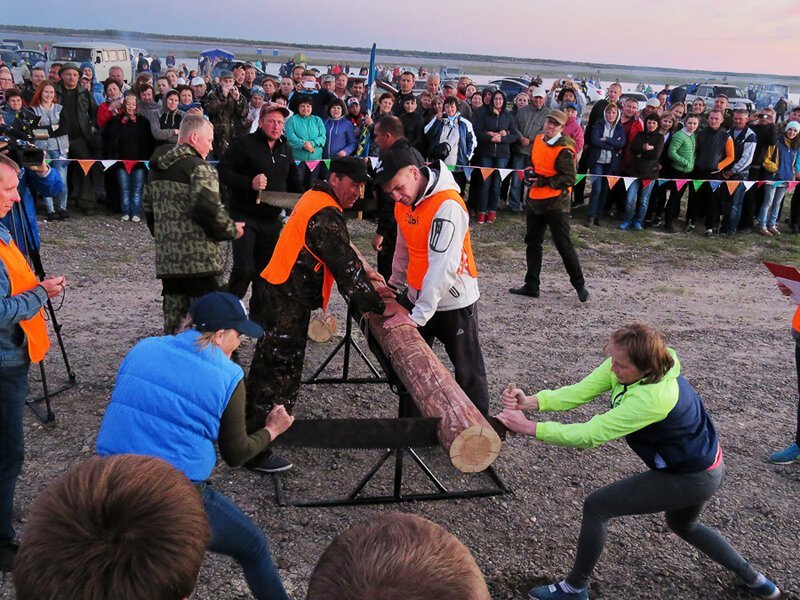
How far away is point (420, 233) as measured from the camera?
4.73m

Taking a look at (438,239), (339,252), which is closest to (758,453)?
(438,239)

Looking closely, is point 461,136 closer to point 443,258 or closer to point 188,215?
point 188,215

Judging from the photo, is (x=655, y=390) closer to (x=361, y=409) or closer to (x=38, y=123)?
(x=361, y=409)

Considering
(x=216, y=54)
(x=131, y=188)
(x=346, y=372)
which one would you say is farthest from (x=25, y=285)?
(x=216, y=54)

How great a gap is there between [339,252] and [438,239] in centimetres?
64

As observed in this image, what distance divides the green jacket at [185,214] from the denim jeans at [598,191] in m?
8.63

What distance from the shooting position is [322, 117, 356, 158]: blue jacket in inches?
456

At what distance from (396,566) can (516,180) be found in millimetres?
11843

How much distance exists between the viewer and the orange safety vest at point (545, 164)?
7.96 metres

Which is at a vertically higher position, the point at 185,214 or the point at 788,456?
the point at 185,214

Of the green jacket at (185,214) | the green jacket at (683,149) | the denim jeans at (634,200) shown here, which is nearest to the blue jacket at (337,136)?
the denim jeans at (634,200)

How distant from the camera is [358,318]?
18.3ft

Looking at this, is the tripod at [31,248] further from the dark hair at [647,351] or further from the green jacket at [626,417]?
the dark hair at [647,351]

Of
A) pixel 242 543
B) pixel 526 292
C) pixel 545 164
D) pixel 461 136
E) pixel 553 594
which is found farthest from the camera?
pixel 461 136
